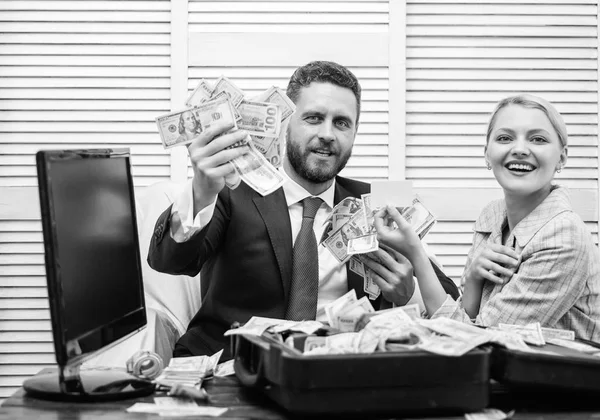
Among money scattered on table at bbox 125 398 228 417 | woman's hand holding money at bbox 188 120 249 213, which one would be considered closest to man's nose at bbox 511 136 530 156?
woman's hand holding money at bbox 188 120 249 213

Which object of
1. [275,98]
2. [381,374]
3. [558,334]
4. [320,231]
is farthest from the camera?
[320,231]

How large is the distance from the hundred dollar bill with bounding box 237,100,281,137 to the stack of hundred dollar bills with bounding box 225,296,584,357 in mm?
572

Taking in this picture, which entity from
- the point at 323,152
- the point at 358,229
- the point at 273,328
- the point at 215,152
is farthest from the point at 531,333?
the point at 323,152

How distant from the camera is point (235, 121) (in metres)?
1.88

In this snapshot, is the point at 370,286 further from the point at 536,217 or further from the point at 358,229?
the point at 536,217

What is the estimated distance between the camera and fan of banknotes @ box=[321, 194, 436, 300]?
7.02 ft

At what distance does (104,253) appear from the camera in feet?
4.93

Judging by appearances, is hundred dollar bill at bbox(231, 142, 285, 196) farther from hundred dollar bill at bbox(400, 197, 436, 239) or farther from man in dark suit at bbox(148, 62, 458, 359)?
hundred dollar bill at bbox(400, 197, 436, 239)

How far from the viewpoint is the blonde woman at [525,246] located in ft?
6.33

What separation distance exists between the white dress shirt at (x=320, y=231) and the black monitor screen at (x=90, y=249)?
0.32 m

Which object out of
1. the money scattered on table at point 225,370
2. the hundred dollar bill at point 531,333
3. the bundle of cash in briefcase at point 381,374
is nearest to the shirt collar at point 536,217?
the hundred dollar bill at point 531,333

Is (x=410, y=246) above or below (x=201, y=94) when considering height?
below

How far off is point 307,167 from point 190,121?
0.63m

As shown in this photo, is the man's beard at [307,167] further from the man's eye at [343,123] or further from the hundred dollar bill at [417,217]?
the hundred dollar bill at [417,217]
